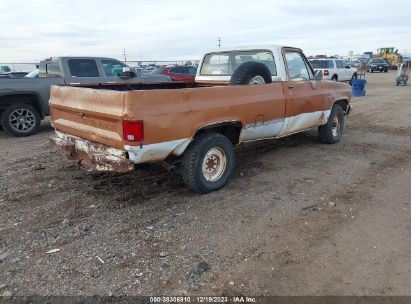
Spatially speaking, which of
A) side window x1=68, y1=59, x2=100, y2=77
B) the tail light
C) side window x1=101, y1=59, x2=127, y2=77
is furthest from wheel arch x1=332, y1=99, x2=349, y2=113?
side window x1=68, y1=59, x2=100, y2=77

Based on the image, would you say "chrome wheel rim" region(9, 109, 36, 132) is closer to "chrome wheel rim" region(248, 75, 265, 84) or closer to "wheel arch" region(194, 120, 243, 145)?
"wheel arch" region(194, 120, 243, 145)

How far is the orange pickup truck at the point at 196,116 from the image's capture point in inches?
157

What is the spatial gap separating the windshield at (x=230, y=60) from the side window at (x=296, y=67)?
30 centimetres

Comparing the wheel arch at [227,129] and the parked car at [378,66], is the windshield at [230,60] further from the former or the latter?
the parked car at [378,66]

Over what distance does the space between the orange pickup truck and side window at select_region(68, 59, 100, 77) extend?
13.1 ft

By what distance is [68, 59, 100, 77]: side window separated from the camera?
9505 mm

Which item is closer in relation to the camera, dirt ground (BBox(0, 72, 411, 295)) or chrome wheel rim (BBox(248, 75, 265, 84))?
dirt ground (BBox(0, 72, 411, 295))

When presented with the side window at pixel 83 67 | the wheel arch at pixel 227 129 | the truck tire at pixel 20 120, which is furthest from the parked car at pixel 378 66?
the wheel arch at pixel 227 129

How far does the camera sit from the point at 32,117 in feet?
29.0

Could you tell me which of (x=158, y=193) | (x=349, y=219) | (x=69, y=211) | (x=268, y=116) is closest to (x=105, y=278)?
(x=69, y=211)

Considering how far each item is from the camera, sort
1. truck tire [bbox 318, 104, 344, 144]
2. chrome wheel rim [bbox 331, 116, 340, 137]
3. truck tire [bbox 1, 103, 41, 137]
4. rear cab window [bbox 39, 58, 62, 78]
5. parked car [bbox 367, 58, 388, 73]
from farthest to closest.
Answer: parked car [bbox 367, 58, 388, 73], rear cab window [bbox 39, 58, 62, 78], truck tire [bbox 1, 103, 41, 137], chrome wheel rim [bbox 331, 116, 340, 137], truck tire [bbox 318, 104, 344, 144]

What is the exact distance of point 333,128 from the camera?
7.73 metres

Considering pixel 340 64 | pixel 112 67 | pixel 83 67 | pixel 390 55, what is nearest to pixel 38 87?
pixel 83 67

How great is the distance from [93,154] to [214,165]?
1.55m
